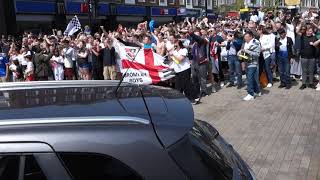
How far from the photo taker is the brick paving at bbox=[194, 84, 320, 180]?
22.6 ft

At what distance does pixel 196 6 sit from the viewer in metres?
61.9

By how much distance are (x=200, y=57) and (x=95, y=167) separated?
11.1 m

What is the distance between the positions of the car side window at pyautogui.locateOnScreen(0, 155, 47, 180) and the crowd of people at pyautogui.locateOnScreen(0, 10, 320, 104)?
1012 cm

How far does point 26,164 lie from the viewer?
6.57 feet

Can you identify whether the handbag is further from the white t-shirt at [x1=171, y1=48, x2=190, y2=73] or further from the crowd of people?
the white t-shirt at [x1=171, y1=48, x2=190, y2=73]

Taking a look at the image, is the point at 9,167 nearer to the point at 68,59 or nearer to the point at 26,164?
the point at 26,164

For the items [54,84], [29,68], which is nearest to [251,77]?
[29,68]

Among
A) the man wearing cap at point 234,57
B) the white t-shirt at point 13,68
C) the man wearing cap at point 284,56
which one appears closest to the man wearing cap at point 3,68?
the white t-shirt at point 13,68

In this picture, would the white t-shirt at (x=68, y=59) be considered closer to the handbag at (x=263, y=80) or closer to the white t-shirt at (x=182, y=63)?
the white t-shirt at (x=182, y=63)

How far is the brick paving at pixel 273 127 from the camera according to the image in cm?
689

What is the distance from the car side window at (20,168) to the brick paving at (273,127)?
478 cm

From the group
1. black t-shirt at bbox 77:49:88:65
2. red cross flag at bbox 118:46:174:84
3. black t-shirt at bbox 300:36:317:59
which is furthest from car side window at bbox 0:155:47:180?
black t-shirt at bbox 77:49:88:65

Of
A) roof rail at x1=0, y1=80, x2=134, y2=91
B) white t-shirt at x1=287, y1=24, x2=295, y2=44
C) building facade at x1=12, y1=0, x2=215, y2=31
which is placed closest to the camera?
roof rail at x1=0, y1=80, x2=134, y2=91

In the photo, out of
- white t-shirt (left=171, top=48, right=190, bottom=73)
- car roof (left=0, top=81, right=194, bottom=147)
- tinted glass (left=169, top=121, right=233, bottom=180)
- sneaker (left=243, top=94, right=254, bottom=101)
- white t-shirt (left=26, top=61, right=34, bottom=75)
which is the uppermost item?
car roof (left=0, top=81, right=194, bottom=147)
